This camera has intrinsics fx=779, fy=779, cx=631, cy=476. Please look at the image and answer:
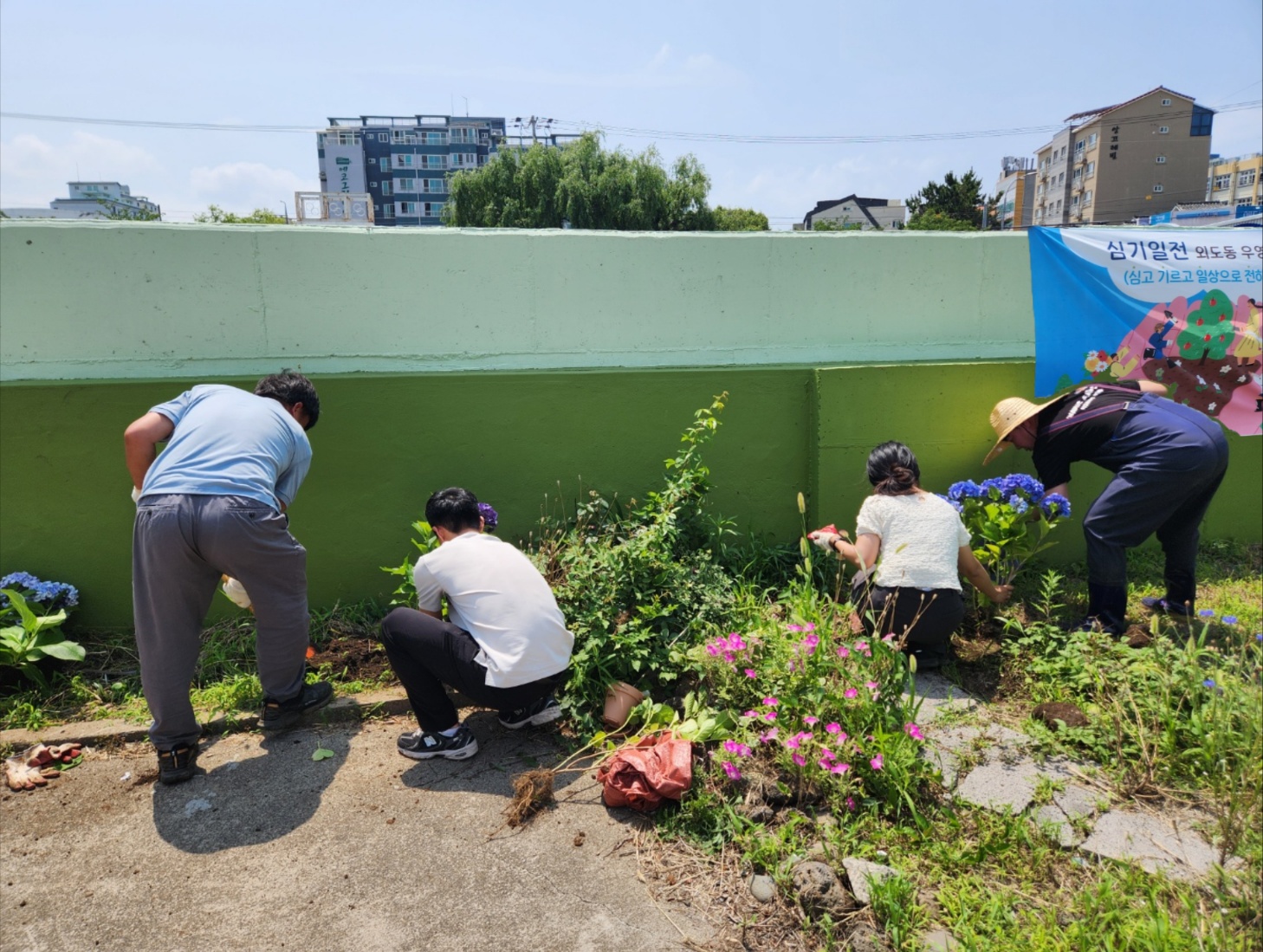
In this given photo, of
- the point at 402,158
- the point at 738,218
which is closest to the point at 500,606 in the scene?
the point at 738,218

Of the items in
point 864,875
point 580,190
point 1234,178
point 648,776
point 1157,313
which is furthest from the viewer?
point 1234,178

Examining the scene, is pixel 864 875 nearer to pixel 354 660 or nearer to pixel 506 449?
pixel 354 660

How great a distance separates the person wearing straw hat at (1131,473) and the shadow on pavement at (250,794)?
11.6ft

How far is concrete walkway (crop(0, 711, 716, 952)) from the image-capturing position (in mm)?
2285

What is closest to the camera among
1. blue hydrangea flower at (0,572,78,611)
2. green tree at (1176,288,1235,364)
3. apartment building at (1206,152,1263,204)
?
blue hydrangea flower at (0,572,78,611)

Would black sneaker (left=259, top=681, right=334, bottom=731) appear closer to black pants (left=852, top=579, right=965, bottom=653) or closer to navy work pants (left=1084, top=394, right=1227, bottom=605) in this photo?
black pants (left=852, top=579, right=965, bottom=653)

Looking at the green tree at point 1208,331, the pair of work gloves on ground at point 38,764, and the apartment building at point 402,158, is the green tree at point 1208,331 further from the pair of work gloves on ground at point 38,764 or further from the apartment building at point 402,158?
the apartment building at point 402,158

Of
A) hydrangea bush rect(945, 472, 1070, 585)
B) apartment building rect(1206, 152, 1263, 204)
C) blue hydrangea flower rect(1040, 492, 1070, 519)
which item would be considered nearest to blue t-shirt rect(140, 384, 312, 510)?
hydrangea bush rect(945, 472, 1070, 585)

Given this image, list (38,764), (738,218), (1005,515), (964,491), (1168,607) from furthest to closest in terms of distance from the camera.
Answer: (738,218) < (1168,607) < (964,491) < (1005,515) < (38,764)

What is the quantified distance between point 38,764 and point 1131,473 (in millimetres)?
5022

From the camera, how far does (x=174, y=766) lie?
119 inches

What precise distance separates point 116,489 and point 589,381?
2472mm

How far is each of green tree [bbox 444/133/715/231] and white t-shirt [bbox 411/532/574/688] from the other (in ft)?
136

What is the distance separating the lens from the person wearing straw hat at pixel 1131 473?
3760 mm
